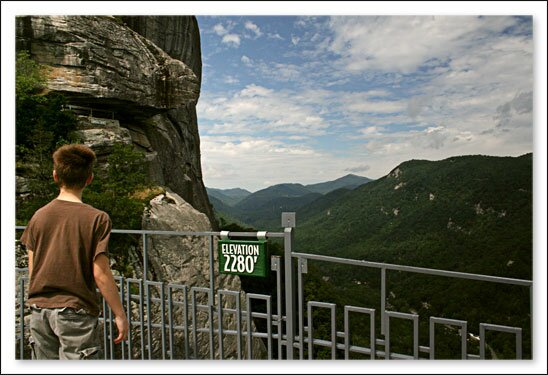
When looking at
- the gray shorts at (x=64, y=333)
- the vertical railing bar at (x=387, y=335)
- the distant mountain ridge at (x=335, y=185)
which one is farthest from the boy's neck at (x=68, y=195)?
the distant mountain ridge at (x=335, y=185)

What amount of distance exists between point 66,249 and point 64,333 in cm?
32

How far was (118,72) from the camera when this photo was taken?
880 cm

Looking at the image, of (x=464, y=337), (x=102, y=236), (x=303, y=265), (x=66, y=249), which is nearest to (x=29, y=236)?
(x=66, y=249)

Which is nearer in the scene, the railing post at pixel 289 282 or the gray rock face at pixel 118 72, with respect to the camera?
the railing post at pixel 289 282

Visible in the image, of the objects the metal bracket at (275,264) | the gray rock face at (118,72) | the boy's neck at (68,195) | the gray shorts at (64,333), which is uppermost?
the gray rock face at (118,72)

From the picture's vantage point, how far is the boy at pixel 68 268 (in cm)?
144

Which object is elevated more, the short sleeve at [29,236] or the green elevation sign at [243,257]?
the short sleeve at [29,236]

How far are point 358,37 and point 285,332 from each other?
341 cm

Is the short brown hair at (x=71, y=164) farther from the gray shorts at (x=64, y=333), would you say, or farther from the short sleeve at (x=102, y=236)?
the gray shorts at (x=64, y=333)

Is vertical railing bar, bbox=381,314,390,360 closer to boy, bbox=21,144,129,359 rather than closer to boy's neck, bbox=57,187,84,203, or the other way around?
boy, bbox=21,144,129,359

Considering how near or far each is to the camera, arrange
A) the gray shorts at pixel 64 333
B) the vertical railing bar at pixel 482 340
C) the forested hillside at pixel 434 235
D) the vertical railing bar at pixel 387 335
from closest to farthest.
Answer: the gray shorts at pixel 64 333, the vertical railing bar at pixel 482 340, the vertical railing bar at pixel 387 335, the forested hillside at pixel 434 235

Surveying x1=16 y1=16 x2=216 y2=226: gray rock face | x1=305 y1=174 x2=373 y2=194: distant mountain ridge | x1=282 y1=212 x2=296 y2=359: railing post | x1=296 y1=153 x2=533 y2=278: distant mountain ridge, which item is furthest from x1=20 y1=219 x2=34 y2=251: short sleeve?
x1=305 y1=174 x2=373 y2=194: distant mountain ridge

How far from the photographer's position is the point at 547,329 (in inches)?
95.9

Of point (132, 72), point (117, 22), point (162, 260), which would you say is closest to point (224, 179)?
point (162, 260)
